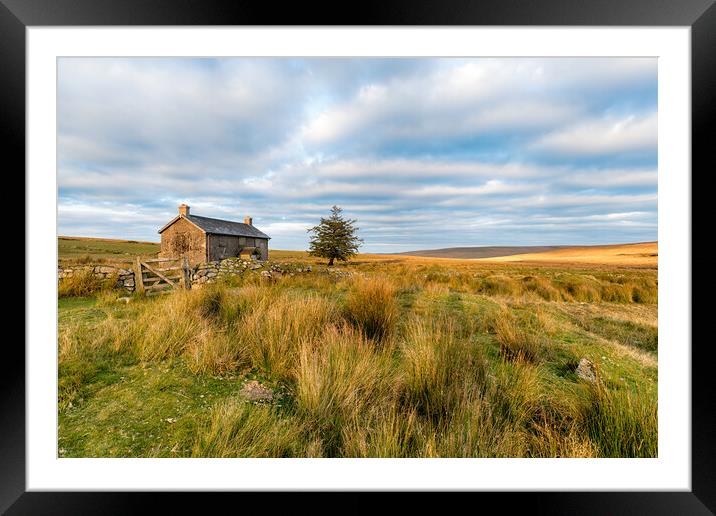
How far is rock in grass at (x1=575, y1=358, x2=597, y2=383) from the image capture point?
58.3 inches

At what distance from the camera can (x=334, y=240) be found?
4.95m

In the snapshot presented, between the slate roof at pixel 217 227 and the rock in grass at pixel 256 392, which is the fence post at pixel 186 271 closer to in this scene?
the slate roof at pixel 217 227

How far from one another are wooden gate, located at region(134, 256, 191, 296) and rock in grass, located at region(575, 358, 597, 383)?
558 centimetres

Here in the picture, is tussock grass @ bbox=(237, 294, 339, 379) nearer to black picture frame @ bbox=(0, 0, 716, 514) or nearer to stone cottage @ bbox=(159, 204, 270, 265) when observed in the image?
black picture frame @ bbox=(0, 0, 716, 514)

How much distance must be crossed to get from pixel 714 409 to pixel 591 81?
2417 millimetres

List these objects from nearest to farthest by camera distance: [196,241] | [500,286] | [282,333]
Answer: [282,333]
[500,286]
[196,241]

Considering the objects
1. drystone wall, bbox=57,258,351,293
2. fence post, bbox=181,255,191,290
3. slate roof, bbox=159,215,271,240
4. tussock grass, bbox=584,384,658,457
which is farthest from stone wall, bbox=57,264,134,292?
tussock grass, bbox=584,384,658,457

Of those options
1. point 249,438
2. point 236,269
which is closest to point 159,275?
point 236,269
